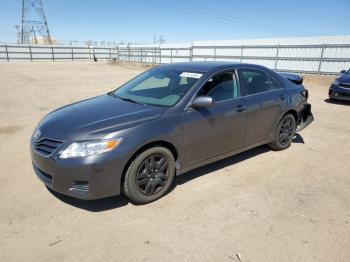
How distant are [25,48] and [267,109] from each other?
38.1 m

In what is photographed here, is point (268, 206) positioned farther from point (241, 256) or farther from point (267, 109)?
point (267, 109)

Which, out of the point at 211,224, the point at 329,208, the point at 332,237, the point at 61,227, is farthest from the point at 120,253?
the point at 329,208

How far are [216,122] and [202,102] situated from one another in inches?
17.5

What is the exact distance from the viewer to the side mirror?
148 inches

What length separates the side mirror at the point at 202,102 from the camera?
3753 mm

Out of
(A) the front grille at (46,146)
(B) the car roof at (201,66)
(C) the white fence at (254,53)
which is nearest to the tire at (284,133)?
(B) the car roof at (201,66)

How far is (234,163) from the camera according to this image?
4844 millimetres

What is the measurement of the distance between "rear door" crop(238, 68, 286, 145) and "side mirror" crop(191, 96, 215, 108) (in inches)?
38.0

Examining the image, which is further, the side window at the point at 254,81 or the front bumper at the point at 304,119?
the front bumper at the point at 304,119

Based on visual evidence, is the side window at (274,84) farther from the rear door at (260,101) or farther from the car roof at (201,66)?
the car roof at (201,66)

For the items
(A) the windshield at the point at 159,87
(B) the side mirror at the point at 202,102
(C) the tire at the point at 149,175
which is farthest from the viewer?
(A) the windshield at the point at 159,87

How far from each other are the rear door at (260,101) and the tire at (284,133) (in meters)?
0.22

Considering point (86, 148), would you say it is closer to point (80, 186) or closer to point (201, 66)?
point (80, 186)

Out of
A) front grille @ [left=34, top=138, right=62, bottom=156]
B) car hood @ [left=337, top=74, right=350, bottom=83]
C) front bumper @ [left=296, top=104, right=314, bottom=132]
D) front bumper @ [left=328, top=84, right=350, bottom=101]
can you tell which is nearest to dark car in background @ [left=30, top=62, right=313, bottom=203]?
front grille @ [left=34, top=138, right=62, bottom=156]
